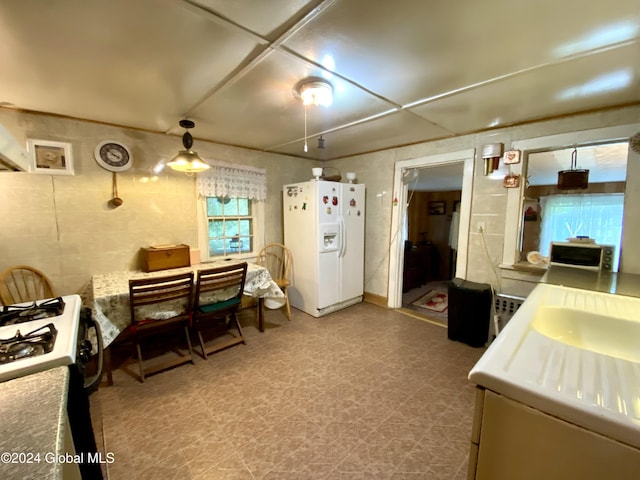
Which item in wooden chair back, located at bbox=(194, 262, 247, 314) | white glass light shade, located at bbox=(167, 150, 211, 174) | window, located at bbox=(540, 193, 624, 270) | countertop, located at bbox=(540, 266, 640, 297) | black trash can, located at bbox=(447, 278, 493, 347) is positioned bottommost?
black trash can, located at bbox=(447, 278, 493, 347)

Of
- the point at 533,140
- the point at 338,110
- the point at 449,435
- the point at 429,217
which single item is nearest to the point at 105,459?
the point at 449,435

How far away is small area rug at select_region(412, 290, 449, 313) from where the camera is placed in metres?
3.88

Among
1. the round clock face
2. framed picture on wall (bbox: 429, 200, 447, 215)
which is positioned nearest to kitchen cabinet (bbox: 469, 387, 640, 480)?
the round clock face

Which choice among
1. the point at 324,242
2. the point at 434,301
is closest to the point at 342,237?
the point at 324,242

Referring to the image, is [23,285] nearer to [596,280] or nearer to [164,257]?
[164,257]

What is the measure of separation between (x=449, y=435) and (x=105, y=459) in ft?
6.51

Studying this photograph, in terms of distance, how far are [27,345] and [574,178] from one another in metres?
3.72

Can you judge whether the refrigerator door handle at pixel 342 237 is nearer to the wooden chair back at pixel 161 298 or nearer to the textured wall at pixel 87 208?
the textured wall at pixel 87 208

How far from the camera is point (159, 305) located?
89.7 inches

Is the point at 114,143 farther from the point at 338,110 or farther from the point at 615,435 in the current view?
the point at 615,435

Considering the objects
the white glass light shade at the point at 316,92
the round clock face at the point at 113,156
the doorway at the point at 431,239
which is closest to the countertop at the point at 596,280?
the white glass light shade at the point at 316,92

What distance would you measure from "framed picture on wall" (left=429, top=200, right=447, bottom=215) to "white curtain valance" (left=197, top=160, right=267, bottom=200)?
13.3ft

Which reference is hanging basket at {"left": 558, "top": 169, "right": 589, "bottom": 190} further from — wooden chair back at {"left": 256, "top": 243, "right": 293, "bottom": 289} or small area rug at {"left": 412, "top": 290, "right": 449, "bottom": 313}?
wooden chair back at {"left": 256, "top": 243, "right": 293, "bottom": 289}

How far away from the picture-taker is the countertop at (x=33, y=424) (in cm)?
56
